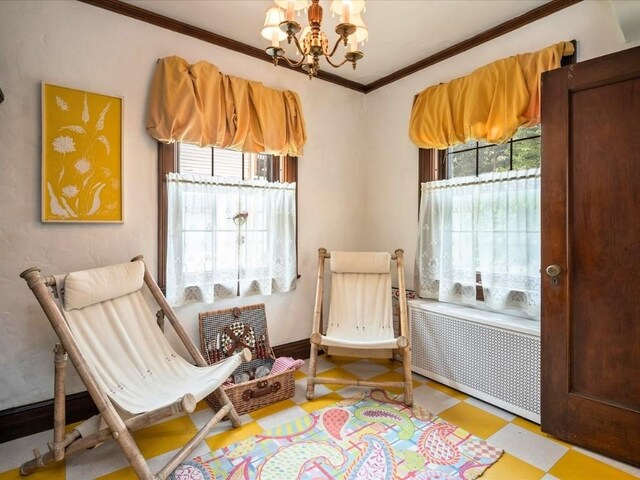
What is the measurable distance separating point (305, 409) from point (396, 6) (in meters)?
2.54

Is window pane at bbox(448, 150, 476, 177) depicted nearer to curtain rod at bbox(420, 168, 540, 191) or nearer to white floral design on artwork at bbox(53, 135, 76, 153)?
curtain rod at bbox(420, 168, 540, 191)

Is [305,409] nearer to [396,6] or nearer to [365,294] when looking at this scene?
[365,294]

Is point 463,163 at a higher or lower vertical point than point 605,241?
higher

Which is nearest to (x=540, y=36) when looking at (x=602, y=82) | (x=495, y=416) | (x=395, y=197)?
(x=602, y=82)

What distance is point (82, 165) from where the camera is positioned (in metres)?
2.03

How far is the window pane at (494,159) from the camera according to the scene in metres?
2.45

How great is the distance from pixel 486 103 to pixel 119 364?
2.69 metres

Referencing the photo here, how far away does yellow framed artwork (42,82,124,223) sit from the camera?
1.94m

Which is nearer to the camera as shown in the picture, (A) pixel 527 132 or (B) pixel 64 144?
(B) pixel 64 144

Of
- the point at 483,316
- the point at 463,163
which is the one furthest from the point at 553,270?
the point at 463,163

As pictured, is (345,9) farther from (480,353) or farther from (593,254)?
(480,353)

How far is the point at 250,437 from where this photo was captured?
74.6 inches

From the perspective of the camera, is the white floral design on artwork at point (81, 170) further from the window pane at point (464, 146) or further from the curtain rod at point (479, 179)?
the window pane at point (464, 146)

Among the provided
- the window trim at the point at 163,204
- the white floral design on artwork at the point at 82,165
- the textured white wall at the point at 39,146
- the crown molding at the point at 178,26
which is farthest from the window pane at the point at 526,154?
the white floral design on artwork at the point at 82,165
